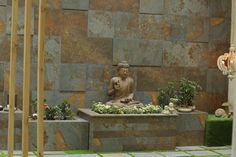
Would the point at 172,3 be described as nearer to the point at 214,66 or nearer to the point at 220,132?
the point at 214,66

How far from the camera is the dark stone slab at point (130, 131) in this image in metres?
8.70

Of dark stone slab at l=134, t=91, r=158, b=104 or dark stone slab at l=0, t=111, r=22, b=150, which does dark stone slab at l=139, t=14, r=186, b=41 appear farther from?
dark stone slab at l=0, t=111, r=22, b=150

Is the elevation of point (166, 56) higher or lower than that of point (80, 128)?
higher

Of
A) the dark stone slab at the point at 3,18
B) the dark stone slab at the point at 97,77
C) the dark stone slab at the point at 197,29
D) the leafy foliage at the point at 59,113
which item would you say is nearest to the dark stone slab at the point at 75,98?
the dark stone slab at the point at 97,77

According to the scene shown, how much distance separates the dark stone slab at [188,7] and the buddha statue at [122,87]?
6.40 ft

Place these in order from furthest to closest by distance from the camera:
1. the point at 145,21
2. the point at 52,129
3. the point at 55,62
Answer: the point at 145,21 < the point at 55,62 < the point at 52,129

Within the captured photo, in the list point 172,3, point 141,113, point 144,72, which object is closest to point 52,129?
point 141,113

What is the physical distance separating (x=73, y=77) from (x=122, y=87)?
3.81ft

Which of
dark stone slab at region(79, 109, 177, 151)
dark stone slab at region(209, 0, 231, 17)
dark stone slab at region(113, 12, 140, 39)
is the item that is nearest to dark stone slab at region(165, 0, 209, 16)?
dark stone slab at region(209, 0, 231, 17)

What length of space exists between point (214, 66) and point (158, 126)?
3.11 metres

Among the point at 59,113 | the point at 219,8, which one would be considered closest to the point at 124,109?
the point at 59,113

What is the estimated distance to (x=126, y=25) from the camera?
10.8 metres

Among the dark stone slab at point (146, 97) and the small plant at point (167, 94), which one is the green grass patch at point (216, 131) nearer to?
the small plant at point (167, 94)

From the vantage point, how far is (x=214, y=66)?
1145 cm
